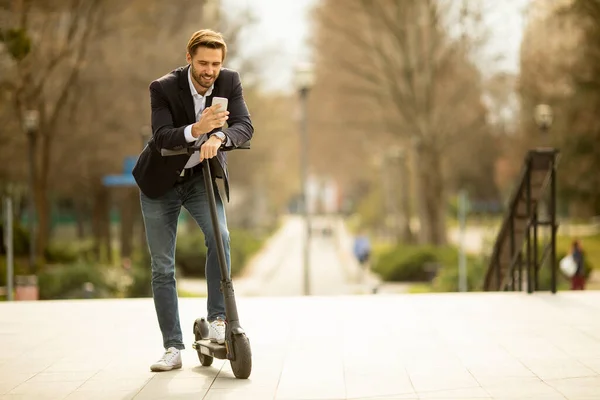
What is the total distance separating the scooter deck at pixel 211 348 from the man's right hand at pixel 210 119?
1231mm

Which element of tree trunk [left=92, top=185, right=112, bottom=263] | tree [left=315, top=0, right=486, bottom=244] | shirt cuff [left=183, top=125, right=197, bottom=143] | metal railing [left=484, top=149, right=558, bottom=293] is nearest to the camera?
shirt cuff [left=183, top=125, right=197, bottom=143]

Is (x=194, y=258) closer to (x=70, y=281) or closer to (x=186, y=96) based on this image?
(x=70, y=281)

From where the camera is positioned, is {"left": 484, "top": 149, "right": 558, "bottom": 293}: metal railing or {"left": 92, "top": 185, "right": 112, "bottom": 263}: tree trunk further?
{"left": 92, "top": 185, "right": 112, "bottom": 263}: tree trunk

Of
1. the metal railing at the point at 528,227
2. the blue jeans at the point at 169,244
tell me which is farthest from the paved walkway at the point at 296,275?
the blue jeans at the point at 169,244

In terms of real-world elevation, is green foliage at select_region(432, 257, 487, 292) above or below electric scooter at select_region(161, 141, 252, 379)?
below

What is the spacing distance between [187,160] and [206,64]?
60 cm

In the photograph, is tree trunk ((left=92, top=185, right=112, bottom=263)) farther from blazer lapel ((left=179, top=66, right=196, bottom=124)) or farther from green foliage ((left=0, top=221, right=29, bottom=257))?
blazer lapel ((left=179, top=66, right=196, bottom=124))

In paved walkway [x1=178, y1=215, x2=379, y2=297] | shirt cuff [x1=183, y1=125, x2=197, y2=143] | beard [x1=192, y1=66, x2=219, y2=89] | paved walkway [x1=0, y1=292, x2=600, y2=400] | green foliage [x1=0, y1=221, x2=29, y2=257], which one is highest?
beard [x1=192, y1=66, x2=219, y2=89]

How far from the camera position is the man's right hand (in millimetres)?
6062

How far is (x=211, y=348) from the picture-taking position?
250 inches

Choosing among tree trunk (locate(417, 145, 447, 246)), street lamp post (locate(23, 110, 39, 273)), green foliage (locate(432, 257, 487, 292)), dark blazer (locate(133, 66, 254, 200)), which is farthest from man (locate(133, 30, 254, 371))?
tree trunk (locate(417, 145, 447, 246))

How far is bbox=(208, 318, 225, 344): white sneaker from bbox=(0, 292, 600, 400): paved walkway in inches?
8.1

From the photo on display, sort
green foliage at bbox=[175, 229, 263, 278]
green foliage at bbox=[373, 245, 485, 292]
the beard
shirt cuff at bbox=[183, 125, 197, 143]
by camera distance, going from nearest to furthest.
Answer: shirt cuff at bbox=[183, 125, 197, 143] < the beard < green foliage at bbox=[373, 245, 485, 292] < green foliage at bbox=[175, 229, 263, 278]

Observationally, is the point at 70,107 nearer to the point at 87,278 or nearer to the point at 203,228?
the point at 87,278
